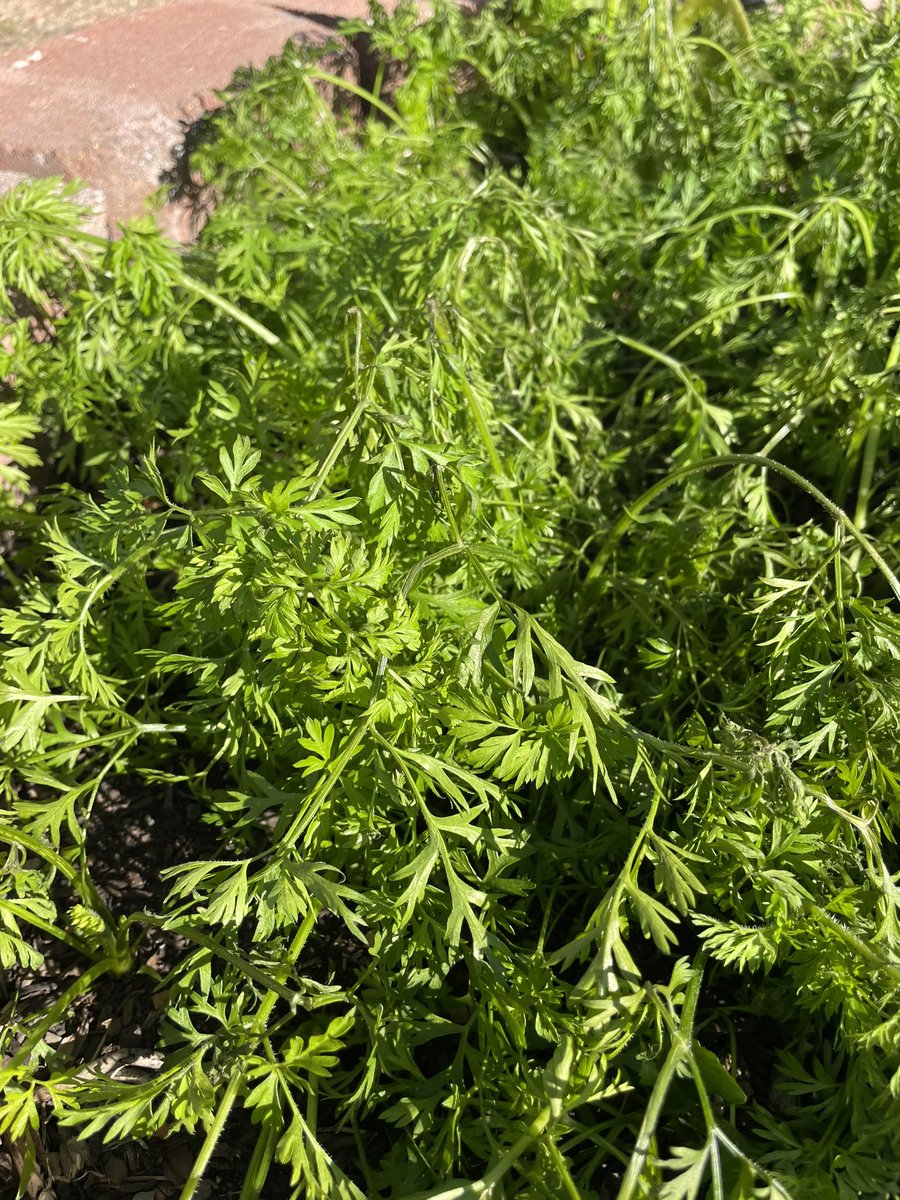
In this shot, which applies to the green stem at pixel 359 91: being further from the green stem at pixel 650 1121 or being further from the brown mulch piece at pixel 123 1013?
the green stem at pixel 650 1121

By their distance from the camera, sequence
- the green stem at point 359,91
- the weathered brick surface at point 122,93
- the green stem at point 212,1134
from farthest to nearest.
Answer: the green stem at point 359,91
the weathered brick surface at point 122,93
the green stem at point 212,1134

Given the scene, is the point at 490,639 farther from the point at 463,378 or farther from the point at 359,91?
the point at 359,91

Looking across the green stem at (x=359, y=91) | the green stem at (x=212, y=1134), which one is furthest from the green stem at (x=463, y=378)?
the green stem at (x=359, y=91)

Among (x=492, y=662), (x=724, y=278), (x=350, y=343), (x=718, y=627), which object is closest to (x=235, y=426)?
(x=350, y=343)

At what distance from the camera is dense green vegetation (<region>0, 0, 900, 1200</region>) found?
1488 millimetres

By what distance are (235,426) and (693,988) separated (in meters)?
1.47

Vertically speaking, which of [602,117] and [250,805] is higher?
[602,117]

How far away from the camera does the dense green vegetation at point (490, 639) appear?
58.6 inches

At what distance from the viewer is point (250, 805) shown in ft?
5.66

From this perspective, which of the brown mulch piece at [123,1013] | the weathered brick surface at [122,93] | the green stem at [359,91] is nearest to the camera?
the brown mulch piece at [123,1013]

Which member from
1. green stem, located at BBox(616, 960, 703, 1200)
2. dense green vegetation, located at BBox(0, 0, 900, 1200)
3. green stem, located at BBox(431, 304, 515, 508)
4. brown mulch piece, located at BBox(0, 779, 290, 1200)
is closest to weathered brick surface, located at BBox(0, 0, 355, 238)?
dense green vegetation, located at BBox(0, 0, 900, 1200)

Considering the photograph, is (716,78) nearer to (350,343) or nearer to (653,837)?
(350,343)

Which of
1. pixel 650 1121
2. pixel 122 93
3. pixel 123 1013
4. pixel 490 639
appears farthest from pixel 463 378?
pixel 122 93

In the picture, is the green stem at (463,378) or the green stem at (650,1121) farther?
the green stem at (463,378)
